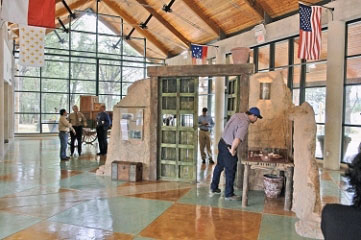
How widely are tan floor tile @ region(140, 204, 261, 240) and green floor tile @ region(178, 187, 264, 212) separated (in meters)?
0.23

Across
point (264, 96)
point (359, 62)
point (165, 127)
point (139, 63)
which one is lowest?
point (165, 127)

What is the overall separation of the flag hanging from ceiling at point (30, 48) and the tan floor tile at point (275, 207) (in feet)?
27.6

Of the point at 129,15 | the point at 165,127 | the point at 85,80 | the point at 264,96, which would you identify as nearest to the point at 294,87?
the point at 264,96

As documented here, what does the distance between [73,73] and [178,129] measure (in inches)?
481

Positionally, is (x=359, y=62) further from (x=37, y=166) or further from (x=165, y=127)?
(x=37, y=166)

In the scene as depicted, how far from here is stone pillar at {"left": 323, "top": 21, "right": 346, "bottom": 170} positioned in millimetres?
8297

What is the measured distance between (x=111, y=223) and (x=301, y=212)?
2835 millimetres

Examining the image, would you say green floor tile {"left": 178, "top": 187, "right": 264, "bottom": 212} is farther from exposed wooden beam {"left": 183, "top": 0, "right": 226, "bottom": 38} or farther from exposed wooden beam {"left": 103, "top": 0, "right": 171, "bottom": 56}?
exposed wooden beam {"left": 103, "top": 0, "right": 171, "bottom": 56}

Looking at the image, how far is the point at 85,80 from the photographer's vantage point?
688 inches

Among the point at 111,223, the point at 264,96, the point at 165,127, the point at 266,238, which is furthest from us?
the point at 165,127

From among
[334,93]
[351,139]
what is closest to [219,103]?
[334,93]

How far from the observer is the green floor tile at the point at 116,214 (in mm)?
4293

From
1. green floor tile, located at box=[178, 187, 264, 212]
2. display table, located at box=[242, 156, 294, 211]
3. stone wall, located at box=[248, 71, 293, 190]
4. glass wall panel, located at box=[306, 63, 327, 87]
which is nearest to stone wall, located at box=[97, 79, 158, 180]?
green floor tile, located at box=[178, 187, 264, 212]

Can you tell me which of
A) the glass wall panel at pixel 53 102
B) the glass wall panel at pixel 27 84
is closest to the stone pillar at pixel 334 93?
the glass wall panel at pixel 53 102
